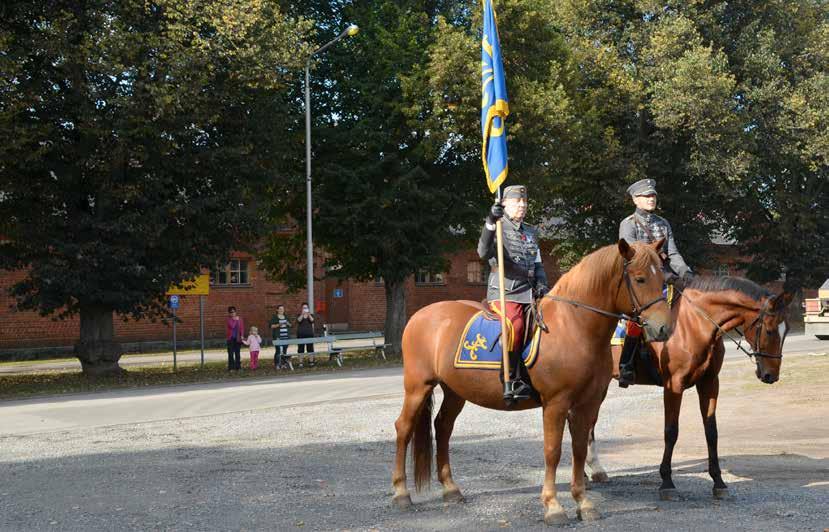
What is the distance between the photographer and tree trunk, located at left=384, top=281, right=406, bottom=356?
2897 centimetres

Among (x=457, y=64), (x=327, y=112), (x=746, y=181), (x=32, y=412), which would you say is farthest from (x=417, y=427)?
(x=746, y=181)

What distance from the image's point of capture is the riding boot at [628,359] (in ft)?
27.2

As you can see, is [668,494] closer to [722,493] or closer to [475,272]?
[722,493]

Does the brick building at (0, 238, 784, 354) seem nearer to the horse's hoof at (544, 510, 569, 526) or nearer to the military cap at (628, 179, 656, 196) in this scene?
the military cap at (628, 179, 656, 196)

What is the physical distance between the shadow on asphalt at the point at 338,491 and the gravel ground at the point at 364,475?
18 mm

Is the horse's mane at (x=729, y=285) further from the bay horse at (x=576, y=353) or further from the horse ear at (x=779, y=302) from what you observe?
the bay horse at (x=576, y=353)

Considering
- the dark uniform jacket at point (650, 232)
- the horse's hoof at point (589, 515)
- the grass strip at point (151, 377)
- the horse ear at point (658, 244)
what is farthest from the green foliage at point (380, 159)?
the horse's hoof at point (589, 515)

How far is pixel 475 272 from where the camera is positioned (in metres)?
49.1

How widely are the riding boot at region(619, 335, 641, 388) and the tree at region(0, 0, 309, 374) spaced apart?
46.8 ft

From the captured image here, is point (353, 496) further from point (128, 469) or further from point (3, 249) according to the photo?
point (3, 249)

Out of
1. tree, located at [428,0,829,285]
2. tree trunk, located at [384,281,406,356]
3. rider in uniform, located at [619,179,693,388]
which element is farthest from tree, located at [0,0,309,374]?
rider in uniform, located at [619,179,693,388]

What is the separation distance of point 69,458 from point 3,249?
1276 cm

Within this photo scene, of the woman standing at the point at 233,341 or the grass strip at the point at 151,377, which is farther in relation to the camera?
the woman standing at the point at 233,341

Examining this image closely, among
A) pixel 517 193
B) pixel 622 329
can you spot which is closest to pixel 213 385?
pixel 622 329
